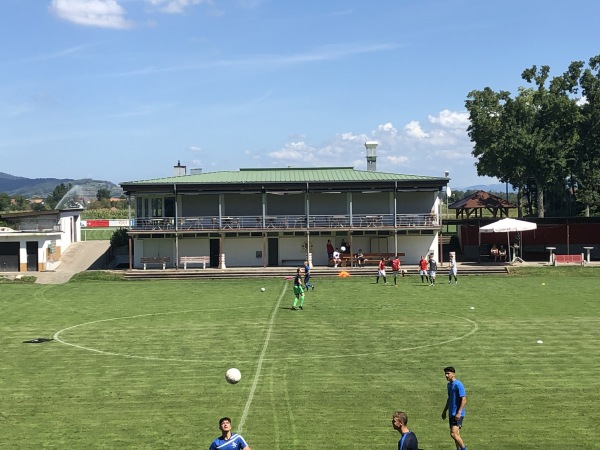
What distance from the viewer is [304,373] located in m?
20.5

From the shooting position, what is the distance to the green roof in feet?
177

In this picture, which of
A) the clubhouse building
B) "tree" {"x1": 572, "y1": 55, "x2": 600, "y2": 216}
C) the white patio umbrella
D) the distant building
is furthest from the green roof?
"tree" {"x1": 572, "y1": 55, "x2": 600, "y2": 216}

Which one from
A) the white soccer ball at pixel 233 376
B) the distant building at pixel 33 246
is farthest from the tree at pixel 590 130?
the white soccer ball at pixel 233 376

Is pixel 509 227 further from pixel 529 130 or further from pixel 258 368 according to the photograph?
pixel 258 368

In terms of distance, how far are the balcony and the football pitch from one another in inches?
673

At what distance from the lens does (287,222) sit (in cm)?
5438

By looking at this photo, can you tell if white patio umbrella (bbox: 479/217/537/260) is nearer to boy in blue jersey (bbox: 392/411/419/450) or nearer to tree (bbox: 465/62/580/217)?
tree (bbox: 465/62/580/217)

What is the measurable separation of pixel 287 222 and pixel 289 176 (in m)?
4.50

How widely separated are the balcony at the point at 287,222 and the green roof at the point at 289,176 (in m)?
2.72

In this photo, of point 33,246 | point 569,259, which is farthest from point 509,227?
point 33,246

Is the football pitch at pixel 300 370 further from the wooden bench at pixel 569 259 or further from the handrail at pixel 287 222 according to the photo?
the handrail at pixel 287 222

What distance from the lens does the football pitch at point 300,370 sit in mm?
15617

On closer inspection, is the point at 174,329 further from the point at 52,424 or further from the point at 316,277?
the point at 316,277

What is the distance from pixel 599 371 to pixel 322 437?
922 cm
